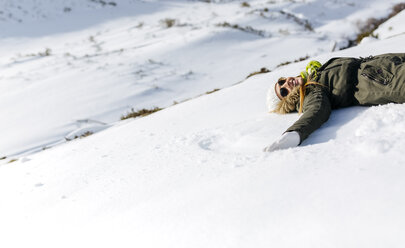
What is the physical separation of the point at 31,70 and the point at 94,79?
5.85ft

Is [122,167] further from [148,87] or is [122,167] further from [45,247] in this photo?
[148,87]

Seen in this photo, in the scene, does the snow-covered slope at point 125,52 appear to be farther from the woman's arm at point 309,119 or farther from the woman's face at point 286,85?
the woman's arm at point 309,119

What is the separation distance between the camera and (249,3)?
13023mm

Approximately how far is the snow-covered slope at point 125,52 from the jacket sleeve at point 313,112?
283 cm

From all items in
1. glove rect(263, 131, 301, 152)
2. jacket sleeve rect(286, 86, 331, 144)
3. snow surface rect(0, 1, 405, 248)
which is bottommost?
snow surface rect(0, 1, 405, 248)

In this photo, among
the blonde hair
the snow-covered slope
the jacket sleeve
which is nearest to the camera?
the jacket sleeve

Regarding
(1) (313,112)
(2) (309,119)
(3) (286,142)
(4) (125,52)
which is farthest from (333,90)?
(4) (125,52)

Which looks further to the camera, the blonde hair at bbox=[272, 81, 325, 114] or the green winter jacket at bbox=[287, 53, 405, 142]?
the blonde hair at bbox=[272, 81, 325, 114]

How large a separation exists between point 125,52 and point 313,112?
20.5 ft

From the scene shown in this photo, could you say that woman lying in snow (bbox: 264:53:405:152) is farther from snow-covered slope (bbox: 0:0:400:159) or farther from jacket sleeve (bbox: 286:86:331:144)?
snow-covered slope (bbox: 0:0:400:159)

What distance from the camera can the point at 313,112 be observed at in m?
2.14

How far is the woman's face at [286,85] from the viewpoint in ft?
8.33

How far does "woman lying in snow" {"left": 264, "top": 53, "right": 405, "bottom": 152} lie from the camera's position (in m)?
2.05

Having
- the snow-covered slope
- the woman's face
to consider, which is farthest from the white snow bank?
the snow-covered slope
